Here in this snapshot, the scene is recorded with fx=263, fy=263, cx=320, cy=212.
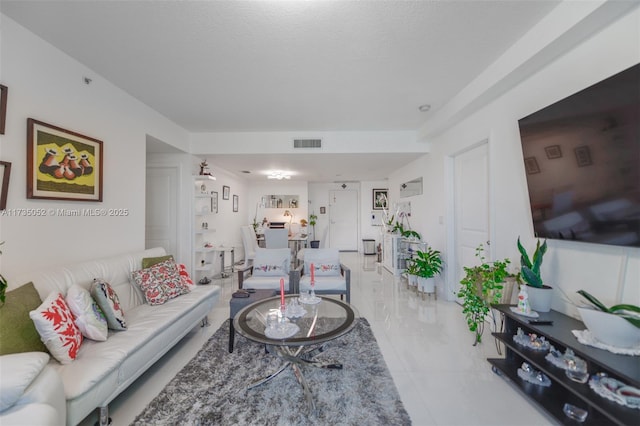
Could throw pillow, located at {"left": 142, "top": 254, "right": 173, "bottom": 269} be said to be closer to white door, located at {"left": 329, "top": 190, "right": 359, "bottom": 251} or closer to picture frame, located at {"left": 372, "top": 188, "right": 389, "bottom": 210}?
white door, located at {"left": 329, "top": 190, "right": 359, "bottom": 251}

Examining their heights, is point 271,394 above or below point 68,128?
below

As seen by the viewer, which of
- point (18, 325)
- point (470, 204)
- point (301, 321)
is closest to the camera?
point (18, 325)

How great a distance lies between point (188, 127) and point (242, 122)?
37.2 inches

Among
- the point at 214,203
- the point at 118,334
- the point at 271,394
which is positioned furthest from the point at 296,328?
the point at 214,203

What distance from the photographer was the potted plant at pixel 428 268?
3818mm

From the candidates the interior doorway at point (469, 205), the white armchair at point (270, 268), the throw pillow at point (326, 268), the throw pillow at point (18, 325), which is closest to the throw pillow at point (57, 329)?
the throw pillow at point (18, 325)

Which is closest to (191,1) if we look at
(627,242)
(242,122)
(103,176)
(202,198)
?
(103,176)

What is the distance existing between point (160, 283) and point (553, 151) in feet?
11.6

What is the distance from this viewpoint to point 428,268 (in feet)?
12.5

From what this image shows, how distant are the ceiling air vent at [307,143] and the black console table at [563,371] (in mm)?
3254

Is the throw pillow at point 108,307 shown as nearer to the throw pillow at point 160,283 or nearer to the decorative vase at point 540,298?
the throw pillow at point 160,283

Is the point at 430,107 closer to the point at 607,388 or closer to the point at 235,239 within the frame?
the point at 607,388

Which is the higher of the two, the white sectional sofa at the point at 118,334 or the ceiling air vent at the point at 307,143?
the ceiling air vent at the point at 307,143

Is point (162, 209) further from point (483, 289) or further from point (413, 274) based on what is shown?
point (483, 289)
